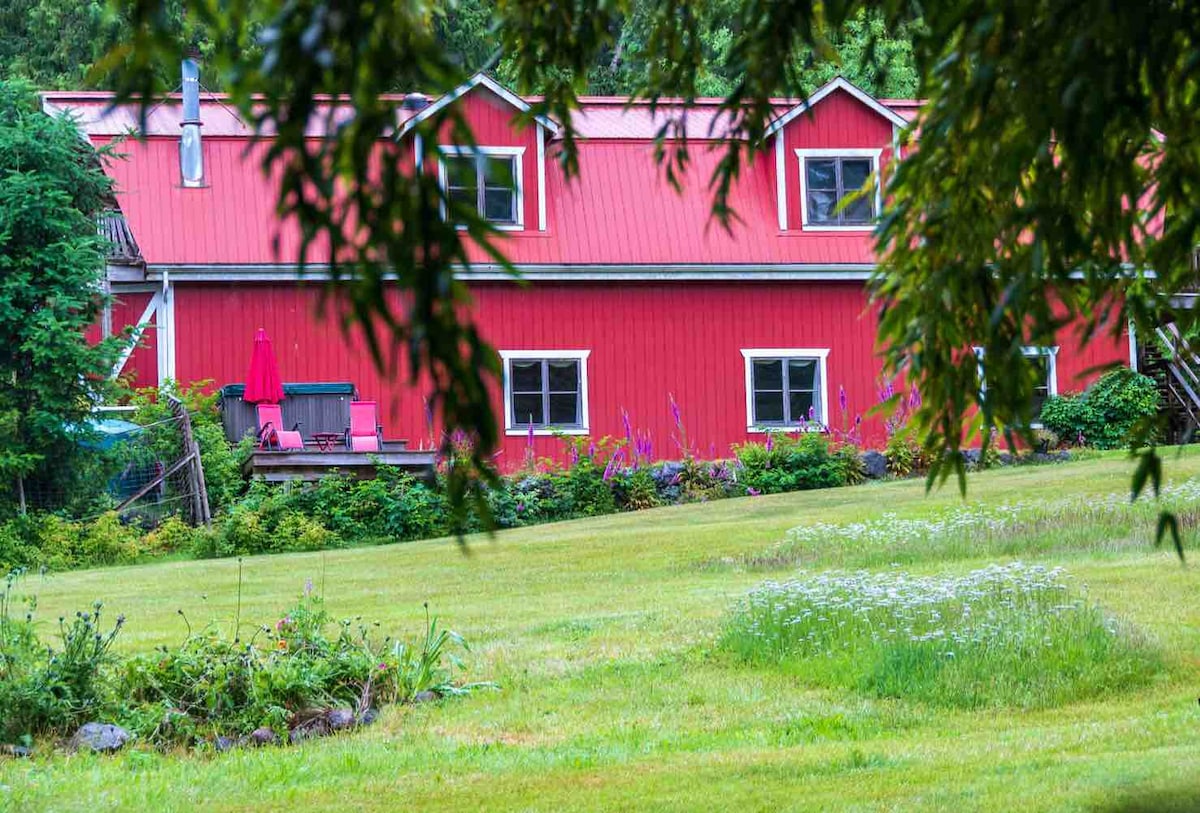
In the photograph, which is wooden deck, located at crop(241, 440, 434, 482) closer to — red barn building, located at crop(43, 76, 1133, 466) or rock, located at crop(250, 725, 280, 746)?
red barn building, located at crop(43, 76, 1133, 466)

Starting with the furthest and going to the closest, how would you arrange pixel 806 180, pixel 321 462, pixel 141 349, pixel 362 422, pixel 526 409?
1. pixel 806 180
2. pixel 526 409
3. pixel 141 349
4. pixel 362 422
5. pixel 321 462

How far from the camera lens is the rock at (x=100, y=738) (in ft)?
26.5

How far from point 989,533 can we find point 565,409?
10.7 m

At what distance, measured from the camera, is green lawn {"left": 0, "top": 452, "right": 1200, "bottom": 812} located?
22.2 ft

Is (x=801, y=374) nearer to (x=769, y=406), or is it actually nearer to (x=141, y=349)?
(x=769, y=406)

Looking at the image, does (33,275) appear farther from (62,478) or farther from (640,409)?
(640,409)

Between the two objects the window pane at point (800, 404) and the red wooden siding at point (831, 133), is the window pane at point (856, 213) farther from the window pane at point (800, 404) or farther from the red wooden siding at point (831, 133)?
the window pane at point (800, 404)

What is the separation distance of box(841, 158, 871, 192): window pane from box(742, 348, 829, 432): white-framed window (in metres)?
2.78

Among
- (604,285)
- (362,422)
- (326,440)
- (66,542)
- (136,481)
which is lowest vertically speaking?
(66,542)

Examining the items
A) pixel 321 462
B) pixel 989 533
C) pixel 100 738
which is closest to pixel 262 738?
pixel 100 738

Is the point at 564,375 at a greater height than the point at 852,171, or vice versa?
the point at 852,171

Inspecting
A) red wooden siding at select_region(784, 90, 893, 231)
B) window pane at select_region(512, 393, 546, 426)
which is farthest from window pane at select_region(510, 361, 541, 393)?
red wooden siding at select_region(784, 90, 893, 231)

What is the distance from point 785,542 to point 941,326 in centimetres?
1130

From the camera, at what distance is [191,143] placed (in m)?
24.3
